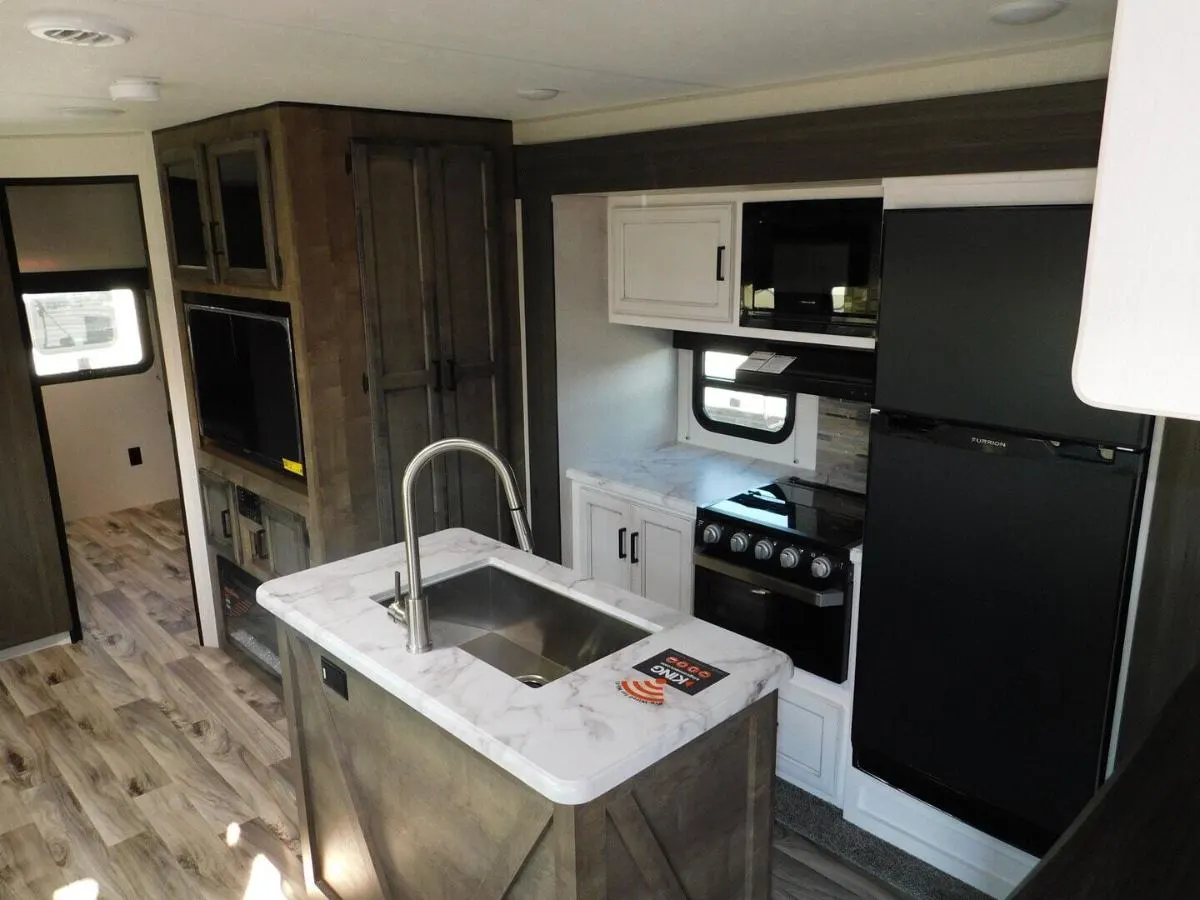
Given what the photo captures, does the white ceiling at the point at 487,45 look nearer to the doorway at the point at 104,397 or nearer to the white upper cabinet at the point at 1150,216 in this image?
the white upper cabinet at the point at 1150,216

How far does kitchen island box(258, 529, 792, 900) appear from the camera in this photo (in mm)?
1623

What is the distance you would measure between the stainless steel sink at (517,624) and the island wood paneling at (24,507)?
282 cm

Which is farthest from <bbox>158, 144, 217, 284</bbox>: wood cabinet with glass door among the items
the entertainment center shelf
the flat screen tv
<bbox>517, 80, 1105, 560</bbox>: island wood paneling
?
<bbox>517, 80, 1105, 560</bbox>: island wood paneling

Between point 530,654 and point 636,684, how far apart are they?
698mm

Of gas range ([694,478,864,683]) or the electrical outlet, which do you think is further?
gas range ([694,478,864,683])

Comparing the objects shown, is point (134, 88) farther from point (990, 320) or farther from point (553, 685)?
point (990, 320)

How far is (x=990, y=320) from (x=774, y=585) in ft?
3.77

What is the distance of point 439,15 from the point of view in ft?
5.40

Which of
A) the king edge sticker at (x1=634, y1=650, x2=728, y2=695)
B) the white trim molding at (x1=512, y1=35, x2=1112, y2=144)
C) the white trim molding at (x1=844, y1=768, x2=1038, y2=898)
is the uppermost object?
the white trim molding at (x1=512, y1=35, x2=1112, y2=144)

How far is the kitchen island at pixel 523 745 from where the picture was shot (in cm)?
162

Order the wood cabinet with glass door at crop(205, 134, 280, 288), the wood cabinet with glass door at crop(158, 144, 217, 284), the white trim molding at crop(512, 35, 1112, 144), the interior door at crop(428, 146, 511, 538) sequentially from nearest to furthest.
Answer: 1. the white trim molding at crop(512, 35, 1112, 144)
2. the wood cabinet with glass door at crop(205, 134, 280, 288)
3. the interior door at crop(428, 146, 511, 538)
4. the wood cabinet with glass door at crop(158, 144, 217, 284)

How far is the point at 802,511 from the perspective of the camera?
10.1 feet

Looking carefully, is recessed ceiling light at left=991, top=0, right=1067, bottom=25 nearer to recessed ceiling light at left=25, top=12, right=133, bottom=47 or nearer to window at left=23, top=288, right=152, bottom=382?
recessed ceiling light at left=25, top=12, right=133, bottom=47

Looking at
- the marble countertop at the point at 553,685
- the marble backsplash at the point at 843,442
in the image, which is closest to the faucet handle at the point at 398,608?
the marble countertop at the point at 553,685
